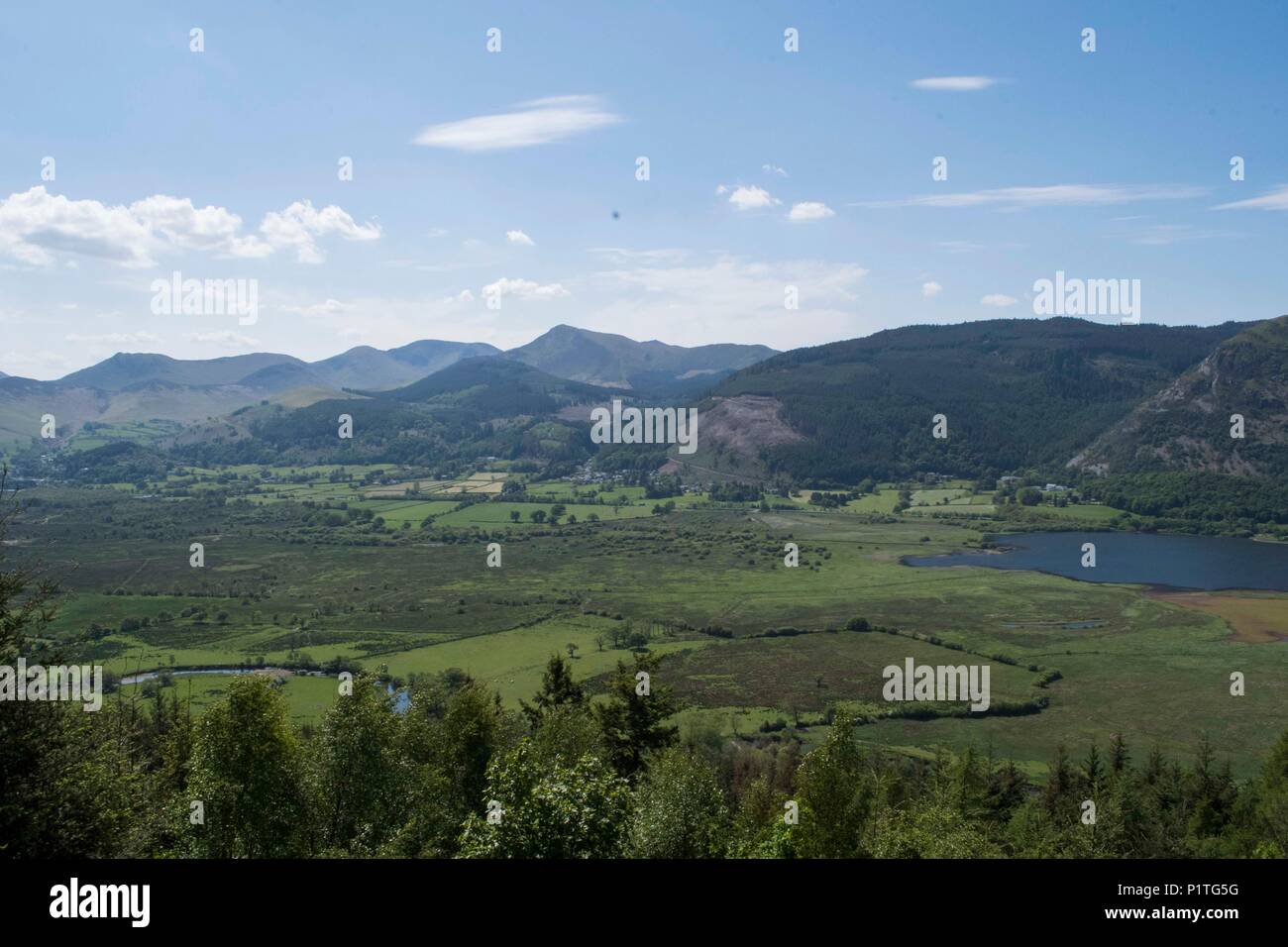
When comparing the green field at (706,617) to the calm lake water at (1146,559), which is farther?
the calm lake water at (1146,559)

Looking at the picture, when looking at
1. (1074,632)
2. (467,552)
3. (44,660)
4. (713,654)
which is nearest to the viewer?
(44,660)

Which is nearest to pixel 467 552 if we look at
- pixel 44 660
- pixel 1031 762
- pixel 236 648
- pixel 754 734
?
pixel 236 648

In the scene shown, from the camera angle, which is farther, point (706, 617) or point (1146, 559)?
point (1146, 559)

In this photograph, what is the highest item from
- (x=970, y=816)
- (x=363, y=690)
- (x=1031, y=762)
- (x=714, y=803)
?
(x=363, y=690)

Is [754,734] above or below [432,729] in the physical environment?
below

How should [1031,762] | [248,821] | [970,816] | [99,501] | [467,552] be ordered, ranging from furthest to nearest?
1. [99,501]
2. [467,552]
3. [1031,762]
4. [970,816]
5. [248,821]

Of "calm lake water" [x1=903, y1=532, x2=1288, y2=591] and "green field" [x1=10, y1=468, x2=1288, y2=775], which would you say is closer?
"green field" [x1=10, y1=468, x2=1288, y2=775]

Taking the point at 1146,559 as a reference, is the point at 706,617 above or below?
below

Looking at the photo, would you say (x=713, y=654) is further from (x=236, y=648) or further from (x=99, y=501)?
(x=99, y=501)
